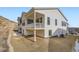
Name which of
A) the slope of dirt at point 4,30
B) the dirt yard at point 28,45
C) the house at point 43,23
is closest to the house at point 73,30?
the house at point 43,23

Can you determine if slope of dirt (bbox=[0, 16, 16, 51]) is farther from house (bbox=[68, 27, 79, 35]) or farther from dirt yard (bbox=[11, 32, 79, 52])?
house (bbox=[68, 27, 79, 35])

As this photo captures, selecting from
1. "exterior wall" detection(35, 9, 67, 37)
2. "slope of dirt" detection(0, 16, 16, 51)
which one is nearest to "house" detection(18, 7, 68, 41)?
"exterior wall" detection(35, 9, 67, 37)

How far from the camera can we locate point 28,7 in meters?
2.03

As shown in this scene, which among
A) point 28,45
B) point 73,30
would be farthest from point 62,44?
point 28,45

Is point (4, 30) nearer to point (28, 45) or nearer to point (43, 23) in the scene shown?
point (28, 45)

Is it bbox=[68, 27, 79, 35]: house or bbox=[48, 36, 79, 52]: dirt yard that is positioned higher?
bbox=[68, 27, 79, 35]: house

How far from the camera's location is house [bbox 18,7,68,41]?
2039 mm

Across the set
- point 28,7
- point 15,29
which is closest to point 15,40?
point 15,29

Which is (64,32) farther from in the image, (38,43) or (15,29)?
(15,29)
